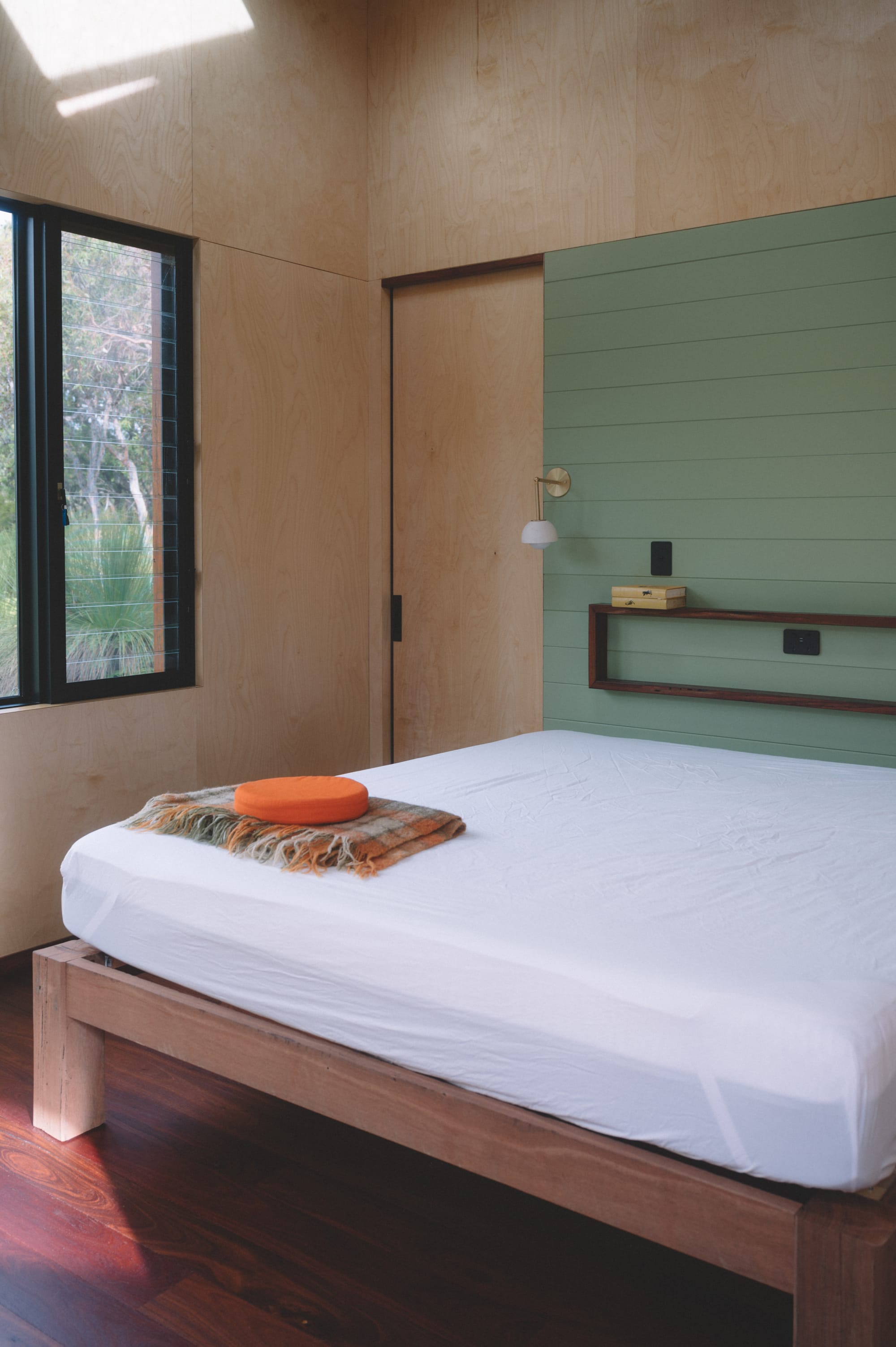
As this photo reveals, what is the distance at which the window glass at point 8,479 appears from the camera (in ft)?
10.1

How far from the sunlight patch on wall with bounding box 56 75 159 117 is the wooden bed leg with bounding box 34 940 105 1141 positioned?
232 centimetres

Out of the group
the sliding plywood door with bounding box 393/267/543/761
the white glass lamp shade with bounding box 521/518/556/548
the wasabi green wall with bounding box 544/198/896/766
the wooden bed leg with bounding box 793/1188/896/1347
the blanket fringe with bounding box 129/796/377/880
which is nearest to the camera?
the wooden bed leg with bounding box 793/1188/896/1347

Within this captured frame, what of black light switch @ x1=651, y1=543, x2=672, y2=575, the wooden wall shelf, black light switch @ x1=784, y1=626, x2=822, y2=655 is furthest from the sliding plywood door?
black light switch @ x1=784, y1=626, x2=822, y2=655

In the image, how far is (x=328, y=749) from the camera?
13.4 ft

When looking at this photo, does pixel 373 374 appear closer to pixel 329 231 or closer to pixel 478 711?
pixel 329 231

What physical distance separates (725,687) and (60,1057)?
2158 millimetres

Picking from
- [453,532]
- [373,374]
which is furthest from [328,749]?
[373,374]

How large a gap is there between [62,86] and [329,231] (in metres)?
1.10

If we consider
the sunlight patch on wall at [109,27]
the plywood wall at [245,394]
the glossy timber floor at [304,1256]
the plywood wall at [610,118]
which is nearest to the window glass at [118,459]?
the plywood wall at [245,394]

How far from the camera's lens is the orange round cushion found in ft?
6.99

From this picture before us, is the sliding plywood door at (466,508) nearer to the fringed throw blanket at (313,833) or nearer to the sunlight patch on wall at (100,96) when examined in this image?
the sunlight patch on wall at (100,96)

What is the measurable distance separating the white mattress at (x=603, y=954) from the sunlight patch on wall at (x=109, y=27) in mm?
2256

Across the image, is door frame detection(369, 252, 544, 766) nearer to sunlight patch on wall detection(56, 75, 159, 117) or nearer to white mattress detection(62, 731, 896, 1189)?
sunlight patch on wall detection(56, 75, 159, 117)

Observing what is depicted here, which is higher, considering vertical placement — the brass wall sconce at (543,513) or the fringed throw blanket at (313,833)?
the brass wall sconce at (543,513)
